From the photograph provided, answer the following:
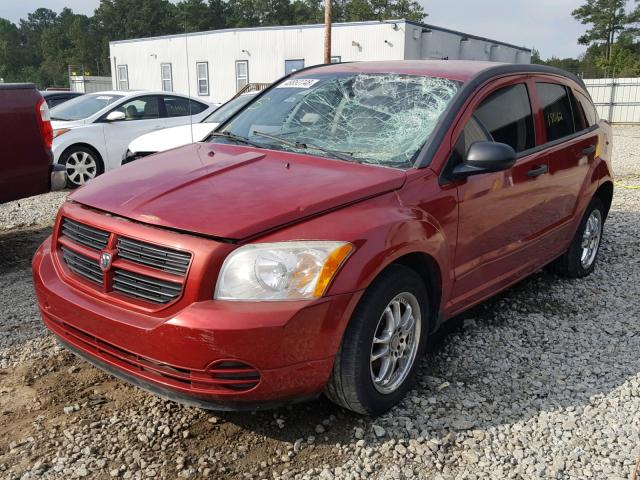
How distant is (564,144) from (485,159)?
5.19 ft

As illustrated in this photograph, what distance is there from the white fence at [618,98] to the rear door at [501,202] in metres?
30.4

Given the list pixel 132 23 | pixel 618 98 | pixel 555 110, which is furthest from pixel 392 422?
pixel 132 23

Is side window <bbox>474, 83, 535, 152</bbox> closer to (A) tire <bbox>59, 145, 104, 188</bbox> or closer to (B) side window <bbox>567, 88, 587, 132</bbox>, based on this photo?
(B) side window <bbox>567, 88, 587, 132</bbox>

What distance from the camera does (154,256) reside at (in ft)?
8.63

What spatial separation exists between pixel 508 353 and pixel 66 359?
275 centimetres

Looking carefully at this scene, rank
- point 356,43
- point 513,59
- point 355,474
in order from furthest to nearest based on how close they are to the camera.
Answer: point 513,59 → point 356,43 → point 355,474

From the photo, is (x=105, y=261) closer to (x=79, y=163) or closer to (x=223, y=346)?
(x=223, y=346)

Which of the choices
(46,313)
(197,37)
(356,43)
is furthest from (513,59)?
(46,313)

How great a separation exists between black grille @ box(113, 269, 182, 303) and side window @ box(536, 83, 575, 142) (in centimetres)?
302

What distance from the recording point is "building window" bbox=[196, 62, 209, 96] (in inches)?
1336

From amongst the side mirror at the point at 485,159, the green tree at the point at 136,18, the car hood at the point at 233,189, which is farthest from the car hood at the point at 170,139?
the green tree at the point at 136,18

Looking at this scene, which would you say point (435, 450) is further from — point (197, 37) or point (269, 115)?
point (197, 37)

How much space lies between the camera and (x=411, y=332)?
10.5 feet

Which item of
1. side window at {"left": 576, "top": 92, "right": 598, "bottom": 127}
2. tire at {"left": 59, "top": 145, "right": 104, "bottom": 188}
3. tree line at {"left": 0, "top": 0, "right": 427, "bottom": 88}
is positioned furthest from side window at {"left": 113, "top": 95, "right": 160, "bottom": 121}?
tree line at {"left": 0, "top": 0, "right": 427, "bottom": 88}
